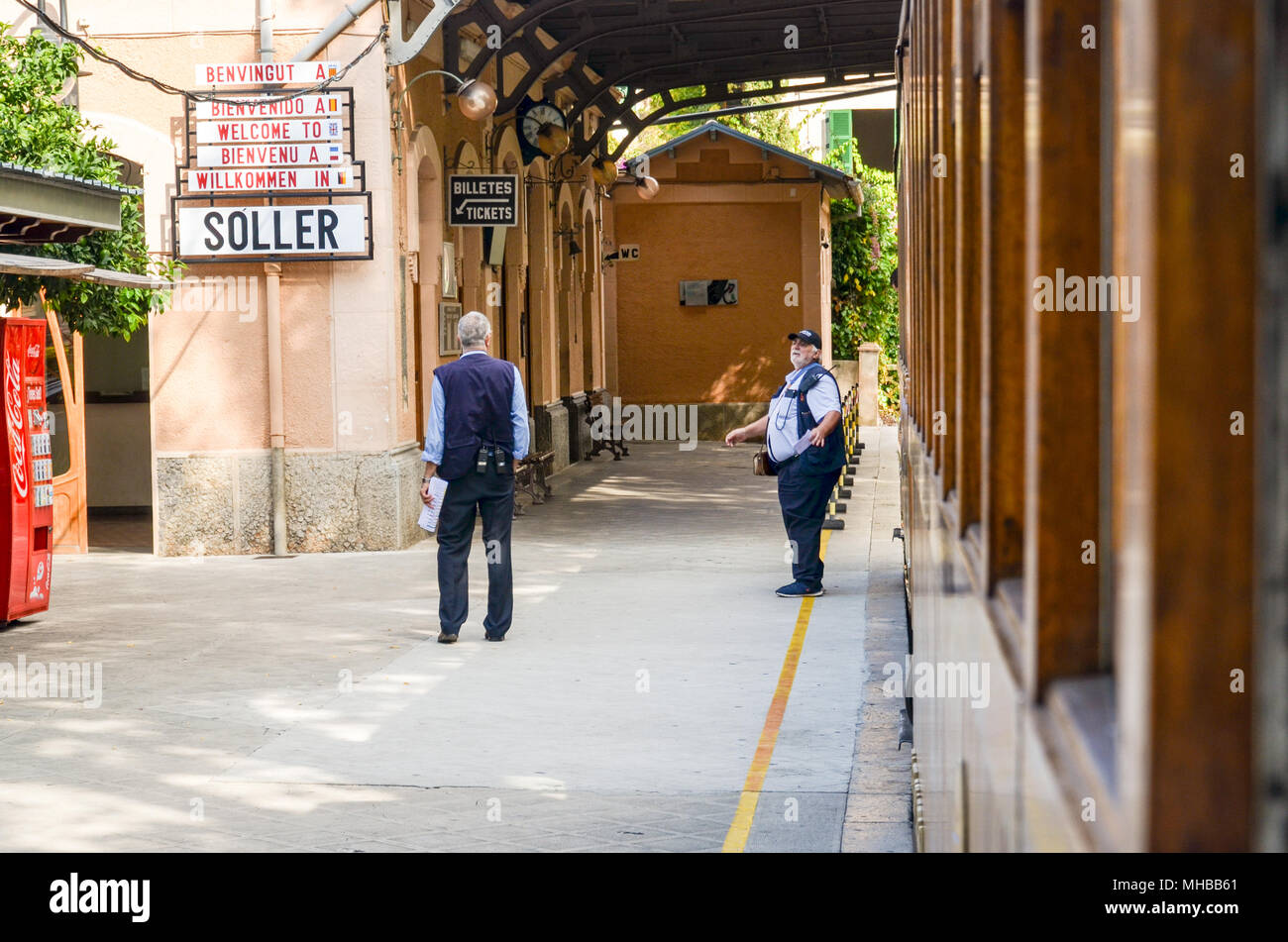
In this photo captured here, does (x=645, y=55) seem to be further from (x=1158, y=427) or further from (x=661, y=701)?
(x=1158, y=427)

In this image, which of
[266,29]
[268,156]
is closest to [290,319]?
[268,156]

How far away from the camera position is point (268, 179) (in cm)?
1358

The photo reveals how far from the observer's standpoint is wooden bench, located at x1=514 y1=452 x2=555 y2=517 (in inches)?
692

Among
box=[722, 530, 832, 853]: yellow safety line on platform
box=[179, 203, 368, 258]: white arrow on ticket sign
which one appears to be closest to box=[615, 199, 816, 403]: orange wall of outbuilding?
box=[179, 203, 368, 258]: white arrow on ticket sign

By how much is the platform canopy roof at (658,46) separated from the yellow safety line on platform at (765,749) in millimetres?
8592

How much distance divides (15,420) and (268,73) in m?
4.80

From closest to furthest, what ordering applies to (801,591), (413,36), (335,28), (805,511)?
(805,511) → (801,591) → (335,28) → (413,36)

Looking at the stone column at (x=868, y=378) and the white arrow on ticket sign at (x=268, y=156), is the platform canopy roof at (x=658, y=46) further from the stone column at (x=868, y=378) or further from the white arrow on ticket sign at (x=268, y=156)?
the stone column at (x=868, y=378)

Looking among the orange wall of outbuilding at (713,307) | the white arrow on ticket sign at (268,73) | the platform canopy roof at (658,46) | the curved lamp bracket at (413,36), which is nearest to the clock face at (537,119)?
the platform canopy roof at (658,46)

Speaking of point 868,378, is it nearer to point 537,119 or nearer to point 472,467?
point 537,119

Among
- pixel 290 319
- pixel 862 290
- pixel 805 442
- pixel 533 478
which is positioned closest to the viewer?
pixel 805 442

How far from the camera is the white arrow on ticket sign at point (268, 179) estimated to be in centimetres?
1355

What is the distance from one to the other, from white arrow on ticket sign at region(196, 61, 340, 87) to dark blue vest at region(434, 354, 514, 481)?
4.83 m

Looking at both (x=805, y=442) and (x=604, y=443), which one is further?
(x=604, y=443)
